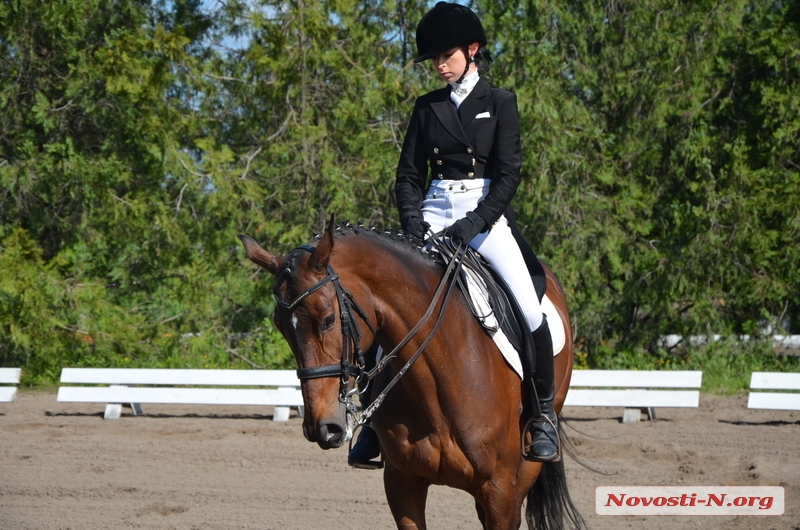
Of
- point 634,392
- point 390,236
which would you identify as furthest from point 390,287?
point 634,392

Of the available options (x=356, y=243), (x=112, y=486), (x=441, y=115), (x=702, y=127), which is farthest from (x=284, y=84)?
(x=356, y=243)

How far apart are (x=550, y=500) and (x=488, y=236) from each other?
1698mm

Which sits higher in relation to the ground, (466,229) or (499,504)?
(466,229)

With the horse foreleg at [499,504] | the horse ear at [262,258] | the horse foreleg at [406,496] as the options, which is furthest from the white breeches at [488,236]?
the horse ear at [262,258]

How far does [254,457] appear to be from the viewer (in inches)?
319

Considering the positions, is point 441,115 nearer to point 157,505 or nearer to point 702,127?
point 157,505

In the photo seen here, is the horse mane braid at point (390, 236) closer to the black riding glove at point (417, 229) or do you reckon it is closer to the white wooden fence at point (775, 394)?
the black riding glove at point (417, 229)

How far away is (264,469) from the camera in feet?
25.1

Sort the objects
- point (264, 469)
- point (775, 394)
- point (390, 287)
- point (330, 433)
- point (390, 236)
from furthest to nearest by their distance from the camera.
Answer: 1. point (775, 394)
2. point (264, 469)
3. point (390, 236)
4. point (390, 287)
5. point (330, 433)

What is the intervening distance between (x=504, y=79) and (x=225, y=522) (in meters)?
8.40

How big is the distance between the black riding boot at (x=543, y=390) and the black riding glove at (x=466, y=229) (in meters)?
0.60

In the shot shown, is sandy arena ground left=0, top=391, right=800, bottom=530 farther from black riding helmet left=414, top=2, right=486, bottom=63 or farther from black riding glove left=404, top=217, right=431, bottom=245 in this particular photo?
black riding helmet left=414, top=2, right=486, bottom=63

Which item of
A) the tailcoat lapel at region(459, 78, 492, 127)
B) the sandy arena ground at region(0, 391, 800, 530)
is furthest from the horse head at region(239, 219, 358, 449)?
the sandy arena ground at region(0, 391, 800, 530)

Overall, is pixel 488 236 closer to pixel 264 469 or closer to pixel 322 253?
pixel 322 253
